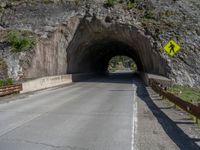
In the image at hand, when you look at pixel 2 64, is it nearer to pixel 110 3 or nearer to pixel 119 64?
pixel 110 3

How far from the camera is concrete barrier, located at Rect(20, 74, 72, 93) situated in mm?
24125

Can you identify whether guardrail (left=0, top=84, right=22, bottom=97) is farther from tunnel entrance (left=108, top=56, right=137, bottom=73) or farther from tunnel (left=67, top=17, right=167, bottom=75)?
tunnel entrance (left=108, top=56, right=137, bottom=73)

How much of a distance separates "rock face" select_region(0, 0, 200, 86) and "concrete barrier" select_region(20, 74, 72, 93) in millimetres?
1292

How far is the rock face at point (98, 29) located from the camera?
2959cm

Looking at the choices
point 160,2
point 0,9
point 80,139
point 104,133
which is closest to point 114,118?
point 104,133

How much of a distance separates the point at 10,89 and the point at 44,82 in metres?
6.74

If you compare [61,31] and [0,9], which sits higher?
[0,9]

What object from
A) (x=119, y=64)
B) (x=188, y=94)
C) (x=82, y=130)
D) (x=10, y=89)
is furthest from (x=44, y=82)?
(x=119, y=64)

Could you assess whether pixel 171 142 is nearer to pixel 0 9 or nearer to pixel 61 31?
pixel 61 31

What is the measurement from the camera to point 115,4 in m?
33.9

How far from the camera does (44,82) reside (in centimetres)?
2777

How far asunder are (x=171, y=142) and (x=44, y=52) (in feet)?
Result: 85.6

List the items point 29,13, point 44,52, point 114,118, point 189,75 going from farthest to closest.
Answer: point 29,13 < point 44,52 < point 189,75 < point 114,118

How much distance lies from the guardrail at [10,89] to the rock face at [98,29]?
7.87 meters
